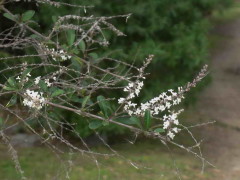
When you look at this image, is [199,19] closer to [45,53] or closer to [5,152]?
[5,152]

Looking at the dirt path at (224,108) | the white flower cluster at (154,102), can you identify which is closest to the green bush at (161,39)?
the dirt path at (224,108)

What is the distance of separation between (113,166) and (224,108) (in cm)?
385

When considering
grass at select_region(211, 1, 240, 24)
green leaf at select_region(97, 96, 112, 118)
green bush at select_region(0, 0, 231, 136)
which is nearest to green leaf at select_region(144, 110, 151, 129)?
green leaf at select_region(97, 96, 112, 118)

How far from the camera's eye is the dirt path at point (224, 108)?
24.4ft

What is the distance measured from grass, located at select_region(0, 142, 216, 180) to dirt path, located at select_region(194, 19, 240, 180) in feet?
1.35

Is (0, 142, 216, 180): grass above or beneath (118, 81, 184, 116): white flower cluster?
beneath

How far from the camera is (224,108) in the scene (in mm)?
9906

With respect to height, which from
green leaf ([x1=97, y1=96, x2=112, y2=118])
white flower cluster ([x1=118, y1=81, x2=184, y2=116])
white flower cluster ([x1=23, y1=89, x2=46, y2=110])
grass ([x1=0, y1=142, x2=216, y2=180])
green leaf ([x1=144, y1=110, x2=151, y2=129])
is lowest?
grass ([x1=0, y1=142, x2=216, y2=180])

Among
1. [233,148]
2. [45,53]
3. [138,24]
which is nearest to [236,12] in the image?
[233,148]

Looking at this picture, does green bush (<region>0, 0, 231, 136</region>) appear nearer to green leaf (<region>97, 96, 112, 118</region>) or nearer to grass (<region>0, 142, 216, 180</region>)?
grass (<region>0, 142, 216, 180</region>)

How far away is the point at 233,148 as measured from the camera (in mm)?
7949

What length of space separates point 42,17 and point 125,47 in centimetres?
125

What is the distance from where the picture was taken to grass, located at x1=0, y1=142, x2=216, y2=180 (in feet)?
20.3

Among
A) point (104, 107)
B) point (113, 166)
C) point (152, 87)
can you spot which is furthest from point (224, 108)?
point (104, 107)
